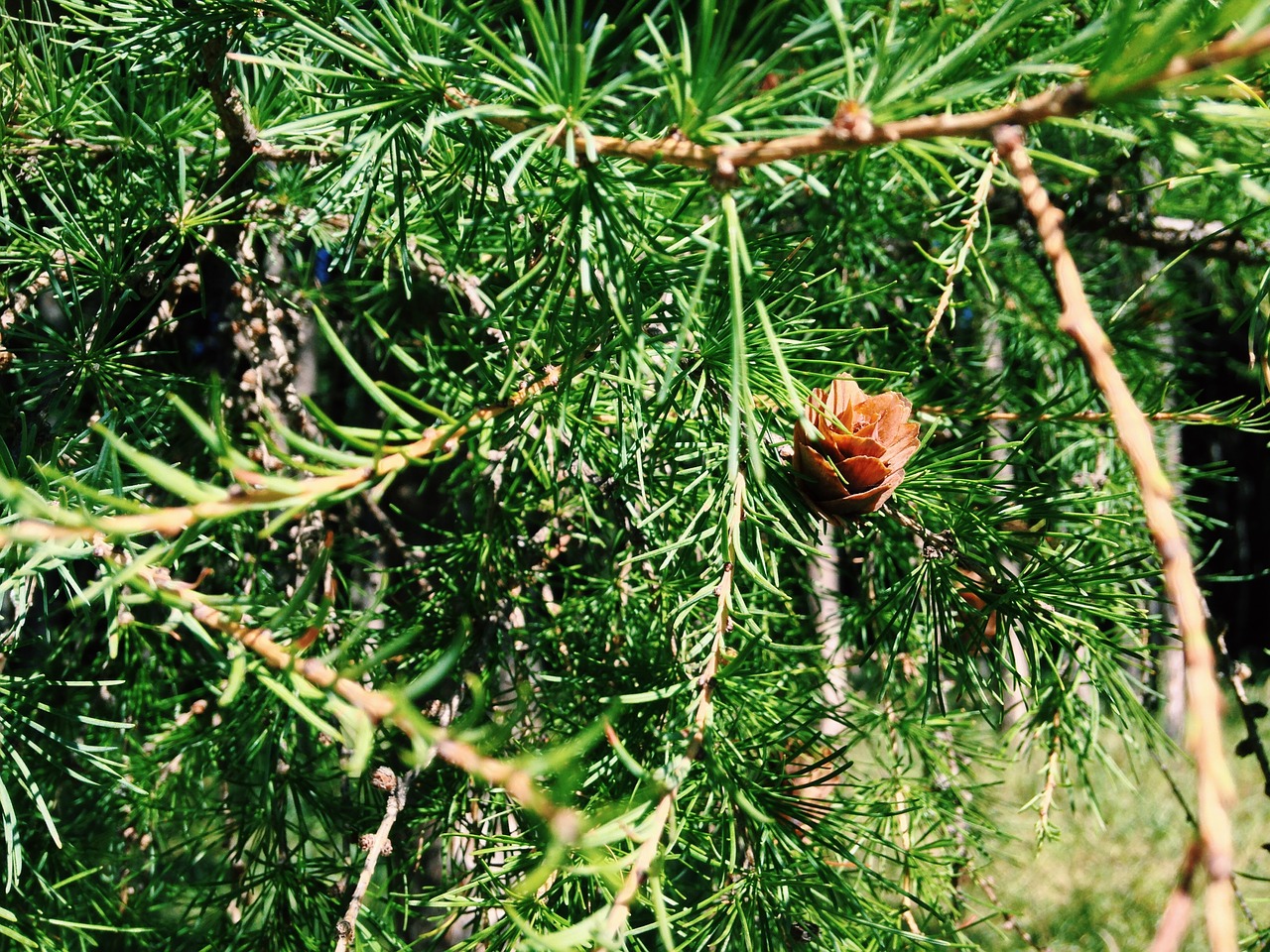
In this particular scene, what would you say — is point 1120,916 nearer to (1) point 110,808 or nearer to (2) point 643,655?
(2) point 643,655

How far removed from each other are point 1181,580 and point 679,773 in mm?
166

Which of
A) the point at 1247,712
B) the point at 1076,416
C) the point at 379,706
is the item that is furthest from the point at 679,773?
the point at 1247,712

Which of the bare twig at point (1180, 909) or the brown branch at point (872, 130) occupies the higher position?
the brown branch at point (872, 130)

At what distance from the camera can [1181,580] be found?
0.62 feet

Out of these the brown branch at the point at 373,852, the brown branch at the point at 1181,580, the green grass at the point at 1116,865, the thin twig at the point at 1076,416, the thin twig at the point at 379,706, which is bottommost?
the green grass at the point at 1116,865

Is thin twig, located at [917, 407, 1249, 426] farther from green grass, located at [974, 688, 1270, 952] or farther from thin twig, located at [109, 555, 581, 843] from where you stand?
green grass, located at [974, 688, 1270, 952]

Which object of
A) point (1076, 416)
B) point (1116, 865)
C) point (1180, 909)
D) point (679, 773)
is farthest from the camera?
point (1116, 865)

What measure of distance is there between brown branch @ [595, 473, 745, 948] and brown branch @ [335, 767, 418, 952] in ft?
0.38

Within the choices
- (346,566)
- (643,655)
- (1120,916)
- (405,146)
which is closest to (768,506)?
(643,655)

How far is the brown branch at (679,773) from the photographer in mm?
241

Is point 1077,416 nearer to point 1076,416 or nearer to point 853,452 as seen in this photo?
point 1076,416

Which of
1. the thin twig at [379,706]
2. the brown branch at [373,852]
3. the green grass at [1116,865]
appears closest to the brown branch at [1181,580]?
the thin twig at [379,706]

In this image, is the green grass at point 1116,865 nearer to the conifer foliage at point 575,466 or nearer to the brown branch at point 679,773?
the conifer foliage at point 575,466

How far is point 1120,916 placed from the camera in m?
1.79
